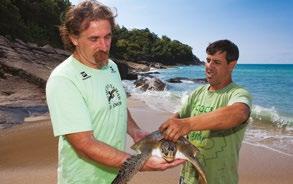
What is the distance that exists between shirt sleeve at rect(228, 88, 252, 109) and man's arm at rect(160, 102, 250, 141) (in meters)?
0.11

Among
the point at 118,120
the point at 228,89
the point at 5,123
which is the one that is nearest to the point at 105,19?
the point at 118,120

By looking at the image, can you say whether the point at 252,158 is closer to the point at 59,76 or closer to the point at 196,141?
the point at 196,141

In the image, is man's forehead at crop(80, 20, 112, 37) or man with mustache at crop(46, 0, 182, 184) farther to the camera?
man's forehead at crop(80, 20, 112, 37)

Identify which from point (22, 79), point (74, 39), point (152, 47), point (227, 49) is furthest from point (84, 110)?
point (152, 47)

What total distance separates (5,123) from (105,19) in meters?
9.76

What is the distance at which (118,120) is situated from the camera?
9.80 feet

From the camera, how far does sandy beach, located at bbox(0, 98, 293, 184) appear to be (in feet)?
23.0

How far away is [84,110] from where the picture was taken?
2688 millimetres

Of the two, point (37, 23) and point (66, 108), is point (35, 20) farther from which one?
point (66, 108)

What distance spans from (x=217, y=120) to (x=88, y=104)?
1046mm

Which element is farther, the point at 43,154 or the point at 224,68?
the point at 43,154

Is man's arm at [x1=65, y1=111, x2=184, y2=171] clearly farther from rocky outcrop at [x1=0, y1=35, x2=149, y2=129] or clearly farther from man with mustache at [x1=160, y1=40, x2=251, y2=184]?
rocky outcrop at [x1=0, y1=35, x2=149, y2=129]

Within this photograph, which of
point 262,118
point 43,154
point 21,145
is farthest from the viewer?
point 262,118

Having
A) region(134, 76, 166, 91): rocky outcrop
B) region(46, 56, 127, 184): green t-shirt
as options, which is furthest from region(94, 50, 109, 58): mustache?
region(134, 76, 166, 91): rocky outcrop
